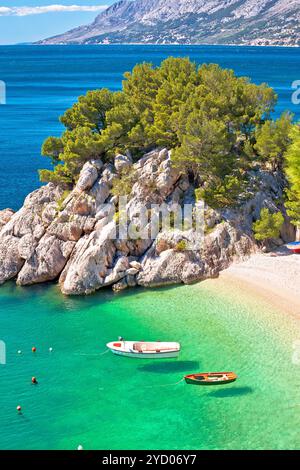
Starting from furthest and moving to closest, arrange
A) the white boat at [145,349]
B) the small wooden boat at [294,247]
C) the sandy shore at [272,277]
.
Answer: the small wooden boat at [294,247] < the sandy shore at [272,277] < the white boat at [145,349]

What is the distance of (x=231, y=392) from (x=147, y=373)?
615cm

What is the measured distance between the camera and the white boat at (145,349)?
3784 cm

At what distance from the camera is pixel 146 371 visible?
37.2 metres

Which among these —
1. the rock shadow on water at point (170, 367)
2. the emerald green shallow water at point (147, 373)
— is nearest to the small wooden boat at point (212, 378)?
the emerald green shallow water at point (147, 373)

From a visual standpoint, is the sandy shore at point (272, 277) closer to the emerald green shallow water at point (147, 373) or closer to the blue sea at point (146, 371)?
the blue sea at point (146, 371)

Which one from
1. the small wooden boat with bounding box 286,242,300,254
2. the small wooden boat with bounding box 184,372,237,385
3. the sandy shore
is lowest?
Result: the small wooden boat with bounding box 184,372,237,385

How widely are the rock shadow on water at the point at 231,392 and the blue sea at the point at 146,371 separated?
7 cm

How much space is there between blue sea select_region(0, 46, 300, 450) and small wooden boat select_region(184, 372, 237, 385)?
1.61 ft

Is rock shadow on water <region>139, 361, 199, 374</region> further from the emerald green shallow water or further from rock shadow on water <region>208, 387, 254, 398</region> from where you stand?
rock shadow on water <region>208, 387, 254, 398</region>

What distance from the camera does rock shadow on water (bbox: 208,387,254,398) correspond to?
3394 cm

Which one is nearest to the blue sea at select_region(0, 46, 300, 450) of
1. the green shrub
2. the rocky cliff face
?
the rocky cliff face

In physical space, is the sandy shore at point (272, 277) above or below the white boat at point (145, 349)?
above

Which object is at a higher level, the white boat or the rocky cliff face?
the rocky cliff face

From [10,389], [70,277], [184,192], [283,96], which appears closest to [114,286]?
[70,277]
